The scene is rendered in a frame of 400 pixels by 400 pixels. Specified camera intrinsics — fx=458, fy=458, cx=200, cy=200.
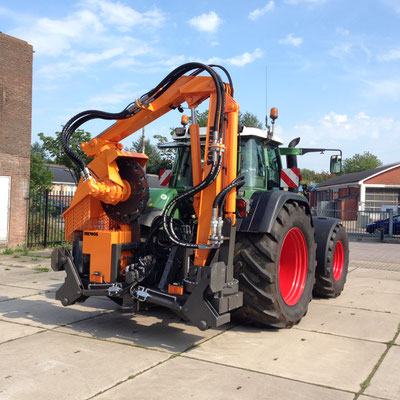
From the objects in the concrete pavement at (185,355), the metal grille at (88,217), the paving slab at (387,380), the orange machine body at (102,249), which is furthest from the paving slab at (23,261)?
the paving slab at (387,380)

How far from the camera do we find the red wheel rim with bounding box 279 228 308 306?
5488 mm

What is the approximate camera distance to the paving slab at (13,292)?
660 cm

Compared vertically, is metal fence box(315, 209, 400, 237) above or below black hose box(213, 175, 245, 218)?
below

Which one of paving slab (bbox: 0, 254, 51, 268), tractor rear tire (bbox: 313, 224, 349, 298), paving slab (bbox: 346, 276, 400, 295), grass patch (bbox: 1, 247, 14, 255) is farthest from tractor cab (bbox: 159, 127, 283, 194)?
grass patch (bbox: 1, 247, 14, 255)

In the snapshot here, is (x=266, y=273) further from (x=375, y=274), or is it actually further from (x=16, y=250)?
(x=16, y=250)

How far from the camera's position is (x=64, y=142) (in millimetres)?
5059

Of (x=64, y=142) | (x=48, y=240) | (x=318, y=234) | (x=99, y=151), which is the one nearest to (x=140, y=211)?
(x=99, y=151)

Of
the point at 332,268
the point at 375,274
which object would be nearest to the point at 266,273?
the point at 332,268

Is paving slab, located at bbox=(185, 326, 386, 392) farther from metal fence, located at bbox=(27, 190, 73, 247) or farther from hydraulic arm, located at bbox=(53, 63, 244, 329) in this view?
metal fence, located at bbox=(27, 190, 73, 247)

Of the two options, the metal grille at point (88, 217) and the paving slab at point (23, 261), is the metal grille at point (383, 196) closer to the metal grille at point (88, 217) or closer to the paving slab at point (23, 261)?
the paving slab at point (23, 261)

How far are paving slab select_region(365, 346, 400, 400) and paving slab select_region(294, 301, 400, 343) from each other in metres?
0.63

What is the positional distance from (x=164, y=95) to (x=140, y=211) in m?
1.27

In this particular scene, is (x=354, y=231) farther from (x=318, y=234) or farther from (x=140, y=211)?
(x=140, y=211)

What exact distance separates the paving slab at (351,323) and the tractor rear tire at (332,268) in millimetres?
419
